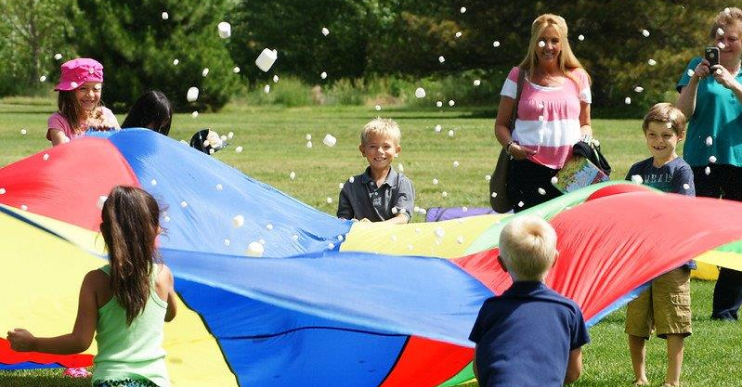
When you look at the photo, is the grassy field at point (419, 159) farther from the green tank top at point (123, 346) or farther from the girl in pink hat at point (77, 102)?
the green tank top at point (123, 346)

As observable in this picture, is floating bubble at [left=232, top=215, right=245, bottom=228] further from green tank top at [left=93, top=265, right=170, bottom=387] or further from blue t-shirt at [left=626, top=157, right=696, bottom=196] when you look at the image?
green tank top at [left=93, top=265, right=170, bottom=387]

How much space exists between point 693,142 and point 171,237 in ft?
9.04

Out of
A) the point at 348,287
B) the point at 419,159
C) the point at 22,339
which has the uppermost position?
the point at 22,339

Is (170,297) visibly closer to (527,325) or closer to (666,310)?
(527,325)

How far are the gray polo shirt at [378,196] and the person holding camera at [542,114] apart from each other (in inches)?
20.8

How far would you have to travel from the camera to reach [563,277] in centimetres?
489

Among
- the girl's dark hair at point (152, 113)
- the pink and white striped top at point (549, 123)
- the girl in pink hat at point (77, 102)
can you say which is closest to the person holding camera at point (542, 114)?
the pink and white striped top at point (549, 123)

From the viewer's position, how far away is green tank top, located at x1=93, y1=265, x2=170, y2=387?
12.2 ft

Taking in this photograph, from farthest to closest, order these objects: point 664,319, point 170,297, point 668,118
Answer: point 668,118, point 664,319, point 170,297

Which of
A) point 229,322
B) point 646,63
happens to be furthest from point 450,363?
point 646,63

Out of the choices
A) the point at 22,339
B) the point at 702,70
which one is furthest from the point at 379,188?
the point at 22,339

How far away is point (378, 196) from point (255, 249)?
3.05ft

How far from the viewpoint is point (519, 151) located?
21.0 feet

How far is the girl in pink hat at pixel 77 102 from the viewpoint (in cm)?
626
